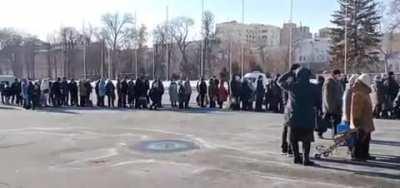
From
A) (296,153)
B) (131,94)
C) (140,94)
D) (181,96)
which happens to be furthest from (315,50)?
(296,153)

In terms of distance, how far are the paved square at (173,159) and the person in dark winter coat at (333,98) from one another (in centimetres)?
65

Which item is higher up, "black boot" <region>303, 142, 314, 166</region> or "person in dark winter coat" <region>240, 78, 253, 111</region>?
"person in dark winter coat" <region>240, 78, 253, 111</region>

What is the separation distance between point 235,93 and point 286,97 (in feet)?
40.7

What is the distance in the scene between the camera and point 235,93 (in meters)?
24.4

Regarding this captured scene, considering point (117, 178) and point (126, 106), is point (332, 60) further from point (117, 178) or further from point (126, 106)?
point (117, 178)

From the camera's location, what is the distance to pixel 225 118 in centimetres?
2044

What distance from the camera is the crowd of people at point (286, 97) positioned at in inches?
397

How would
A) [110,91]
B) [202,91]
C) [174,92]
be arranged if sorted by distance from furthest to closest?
1. [110,91]
2. [174,92]
3. [202,91]

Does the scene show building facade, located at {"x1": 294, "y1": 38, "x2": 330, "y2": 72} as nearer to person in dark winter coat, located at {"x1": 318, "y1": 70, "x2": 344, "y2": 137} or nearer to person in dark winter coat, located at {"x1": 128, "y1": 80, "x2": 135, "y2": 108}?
person in dark winter coat, located at {"x1": 128, "y1": 80, "x2": 135, "y2": 108}

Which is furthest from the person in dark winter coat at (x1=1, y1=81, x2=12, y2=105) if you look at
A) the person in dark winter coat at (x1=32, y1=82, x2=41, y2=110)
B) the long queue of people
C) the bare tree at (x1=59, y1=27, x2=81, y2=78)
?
the bare tree at (x1=59, y1=27, x2=81, y2=78)

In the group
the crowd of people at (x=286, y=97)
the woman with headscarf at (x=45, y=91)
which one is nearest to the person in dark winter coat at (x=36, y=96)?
the crowd of people at (x=286, y=97)

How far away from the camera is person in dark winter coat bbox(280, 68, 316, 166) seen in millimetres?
9977

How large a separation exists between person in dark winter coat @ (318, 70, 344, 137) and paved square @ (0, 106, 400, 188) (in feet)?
2.15

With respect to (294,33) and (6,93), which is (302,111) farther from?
(294,33)
